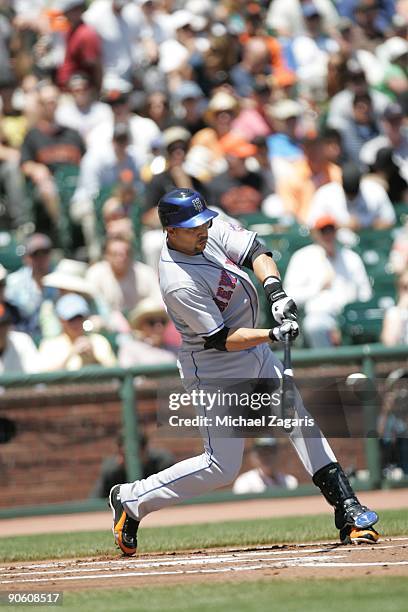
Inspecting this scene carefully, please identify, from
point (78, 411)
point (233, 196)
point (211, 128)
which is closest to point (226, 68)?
point (211, 128)

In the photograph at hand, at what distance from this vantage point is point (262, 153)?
13.3 m

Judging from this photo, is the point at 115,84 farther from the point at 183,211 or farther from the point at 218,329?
the point at 218,329

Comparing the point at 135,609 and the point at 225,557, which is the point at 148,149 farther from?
the point at 135,609

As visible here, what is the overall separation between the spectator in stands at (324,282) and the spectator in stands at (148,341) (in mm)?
1193

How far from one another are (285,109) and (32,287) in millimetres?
4439

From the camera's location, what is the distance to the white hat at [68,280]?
11094 millimetres

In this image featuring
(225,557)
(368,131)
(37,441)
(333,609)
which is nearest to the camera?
(333,609)

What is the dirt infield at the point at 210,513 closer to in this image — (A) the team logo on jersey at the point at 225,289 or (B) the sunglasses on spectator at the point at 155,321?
(B) the sunglasses on spectator at the point at 155,321

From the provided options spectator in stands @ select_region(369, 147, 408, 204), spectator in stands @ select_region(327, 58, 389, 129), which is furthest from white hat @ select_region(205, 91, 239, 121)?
spectator in stands @ select_region(369, 147, 408, 204)

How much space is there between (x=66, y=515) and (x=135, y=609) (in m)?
5.50

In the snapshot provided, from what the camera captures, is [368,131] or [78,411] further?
[368,131]

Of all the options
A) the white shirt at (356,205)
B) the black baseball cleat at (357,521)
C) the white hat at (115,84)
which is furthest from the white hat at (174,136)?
the black baseball cleat at (357,521)

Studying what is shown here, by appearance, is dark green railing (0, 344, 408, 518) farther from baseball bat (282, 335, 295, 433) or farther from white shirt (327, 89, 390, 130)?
Answer: white shirt (327, 89, 390, 130)

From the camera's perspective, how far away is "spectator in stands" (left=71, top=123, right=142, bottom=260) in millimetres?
12359
